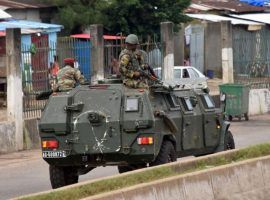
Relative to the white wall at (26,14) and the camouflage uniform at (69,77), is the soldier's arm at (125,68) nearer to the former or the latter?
the camouflage uniform at (69,77)

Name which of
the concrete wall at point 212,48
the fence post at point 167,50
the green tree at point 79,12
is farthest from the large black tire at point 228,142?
the concrete wall at point 212,48

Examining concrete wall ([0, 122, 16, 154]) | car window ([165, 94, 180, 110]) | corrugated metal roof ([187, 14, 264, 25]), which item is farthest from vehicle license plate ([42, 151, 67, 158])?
corrugated metal roof ([187, 14, 264, 25])

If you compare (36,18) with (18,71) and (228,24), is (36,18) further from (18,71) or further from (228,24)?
(18,71)

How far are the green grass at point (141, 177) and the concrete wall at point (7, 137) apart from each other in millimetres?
8301

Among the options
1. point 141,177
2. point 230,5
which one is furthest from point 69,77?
point 230,5

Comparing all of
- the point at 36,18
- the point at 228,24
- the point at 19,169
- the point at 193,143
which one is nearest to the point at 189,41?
the point at 36,18

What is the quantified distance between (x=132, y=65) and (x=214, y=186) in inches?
144

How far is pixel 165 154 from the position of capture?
541 inches

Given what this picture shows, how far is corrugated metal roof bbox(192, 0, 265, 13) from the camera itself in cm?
4436

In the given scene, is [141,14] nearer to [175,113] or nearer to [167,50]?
[167,50]

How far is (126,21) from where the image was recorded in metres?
35.8

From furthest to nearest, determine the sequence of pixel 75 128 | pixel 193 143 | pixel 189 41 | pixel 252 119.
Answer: pixel 189 41, pixel 252 119, pixel 193 143, pixel 75 128

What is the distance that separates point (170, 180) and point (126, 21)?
25467 millimetres

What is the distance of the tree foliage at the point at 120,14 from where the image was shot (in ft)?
116
